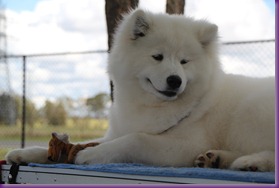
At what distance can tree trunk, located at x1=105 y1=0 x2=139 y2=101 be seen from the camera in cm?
478

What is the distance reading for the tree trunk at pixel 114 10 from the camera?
478 cm

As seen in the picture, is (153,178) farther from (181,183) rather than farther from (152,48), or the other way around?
(152,48)

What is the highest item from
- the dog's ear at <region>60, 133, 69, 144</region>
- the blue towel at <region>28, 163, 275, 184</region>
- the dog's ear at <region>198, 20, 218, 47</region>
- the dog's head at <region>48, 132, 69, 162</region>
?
the dog's ear at <region>198, 20, 218, 47</region>

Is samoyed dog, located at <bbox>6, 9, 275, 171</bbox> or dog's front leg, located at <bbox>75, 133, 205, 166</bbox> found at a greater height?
samoyed dog, located at <bbox>6, 9, 275, 171</bbox>

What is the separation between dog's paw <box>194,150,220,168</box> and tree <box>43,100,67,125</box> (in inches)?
239

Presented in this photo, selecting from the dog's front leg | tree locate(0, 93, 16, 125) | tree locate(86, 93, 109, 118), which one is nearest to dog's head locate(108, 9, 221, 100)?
the dog's front leg

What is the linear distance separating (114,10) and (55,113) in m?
4.50

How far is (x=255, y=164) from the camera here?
2.32 m

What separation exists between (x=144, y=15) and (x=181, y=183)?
1306 mm

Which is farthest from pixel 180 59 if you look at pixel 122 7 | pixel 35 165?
pixel 122 7

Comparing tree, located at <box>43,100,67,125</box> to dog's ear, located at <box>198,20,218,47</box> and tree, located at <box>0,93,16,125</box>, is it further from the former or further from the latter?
dog's ear, located at <box>198,20,218,47</box>

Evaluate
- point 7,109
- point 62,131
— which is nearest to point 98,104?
point 62,131

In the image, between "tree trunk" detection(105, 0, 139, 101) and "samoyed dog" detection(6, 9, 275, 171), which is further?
"tree trunk" detection(105, 0, 139, 101)

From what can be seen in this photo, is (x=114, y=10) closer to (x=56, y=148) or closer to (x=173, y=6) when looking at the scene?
(x=173, y=6)
